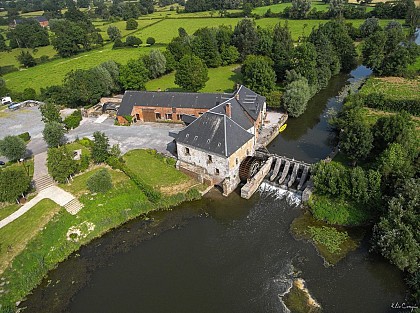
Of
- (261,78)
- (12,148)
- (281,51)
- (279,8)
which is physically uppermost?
(281,51)

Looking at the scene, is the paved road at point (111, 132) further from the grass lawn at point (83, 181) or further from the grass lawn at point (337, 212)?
the grass lawn at point (337, 212)

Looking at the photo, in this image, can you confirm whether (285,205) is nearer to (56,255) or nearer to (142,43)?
(56,255)

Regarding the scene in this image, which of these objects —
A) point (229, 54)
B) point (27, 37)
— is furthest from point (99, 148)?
A: point (27, 37)

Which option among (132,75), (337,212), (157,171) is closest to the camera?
(337,212)

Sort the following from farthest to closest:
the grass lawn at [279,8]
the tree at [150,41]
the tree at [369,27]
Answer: the grass lawn at [279,8] → the tree at [150,41] → the tree at [369,27]

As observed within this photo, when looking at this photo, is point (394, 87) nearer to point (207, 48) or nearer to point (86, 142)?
point (207, 48)

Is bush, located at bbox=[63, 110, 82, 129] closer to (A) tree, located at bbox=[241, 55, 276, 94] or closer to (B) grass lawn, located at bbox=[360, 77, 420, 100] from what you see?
(A) tree, located at bbox=[241, 55, 276, 94]

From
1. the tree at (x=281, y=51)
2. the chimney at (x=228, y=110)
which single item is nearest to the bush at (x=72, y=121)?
the chimney at (x=228, y=110)
